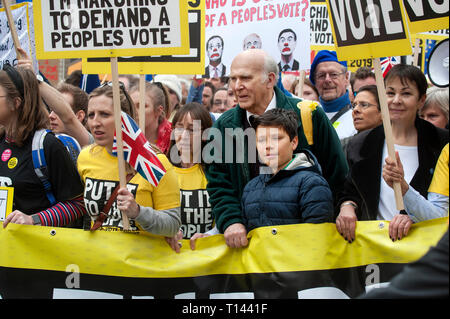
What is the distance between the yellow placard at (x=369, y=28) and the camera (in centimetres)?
392

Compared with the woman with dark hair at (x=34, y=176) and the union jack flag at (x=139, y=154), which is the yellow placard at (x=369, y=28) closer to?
the union jack flag at (x=139, y=154)

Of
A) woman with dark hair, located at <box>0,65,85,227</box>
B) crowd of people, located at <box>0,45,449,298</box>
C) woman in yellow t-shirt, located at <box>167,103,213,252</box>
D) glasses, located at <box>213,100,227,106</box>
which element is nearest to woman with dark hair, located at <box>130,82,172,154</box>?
woman in yellow t-shirt, located at <box>167,103,213,252</box>

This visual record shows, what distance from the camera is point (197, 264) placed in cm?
403

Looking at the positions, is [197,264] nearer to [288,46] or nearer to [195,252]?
[195,252]

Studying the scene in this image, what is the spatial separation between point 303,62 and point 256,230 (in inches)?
115

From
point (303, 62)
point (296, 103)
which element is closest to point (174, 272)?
point (296, 103)

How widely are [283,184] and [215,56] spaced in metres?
3.42

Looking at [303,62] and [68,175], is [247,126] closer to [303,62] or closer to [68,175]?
[68,175]

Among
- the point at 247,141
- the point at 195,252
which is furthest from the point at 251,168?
the point at 195,252

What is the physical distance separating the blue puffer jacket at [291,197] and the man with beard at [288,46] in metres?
2.68

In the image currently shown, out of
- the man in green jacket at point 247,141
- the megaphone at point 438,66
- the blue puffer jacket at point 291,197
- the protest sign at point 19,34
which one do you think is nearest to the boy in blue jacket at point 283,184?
the blue puffer jacket at point 291,197

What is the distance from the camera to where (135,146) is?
3.89m

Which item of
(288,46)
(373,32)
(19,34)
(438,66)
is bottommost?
(438,66)

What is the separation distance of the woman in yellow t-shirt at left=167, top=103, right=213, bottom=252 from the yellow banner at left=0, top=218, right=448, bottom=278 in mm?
553
